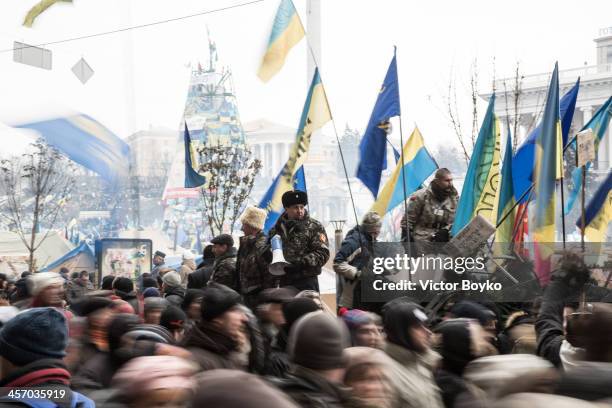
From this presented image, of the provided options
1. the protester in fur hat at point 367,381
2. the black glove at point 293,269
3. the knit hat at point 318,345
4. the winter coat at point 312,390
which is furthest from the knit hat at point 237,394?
the black glove at point 293,269

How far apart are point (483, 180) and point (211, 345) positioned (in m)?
6.15

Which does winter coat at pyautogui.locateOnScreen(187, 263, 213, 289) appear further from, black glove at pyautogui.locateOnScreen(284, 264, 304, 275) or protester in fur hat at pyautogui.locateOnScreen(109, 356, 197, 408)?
protester in fur hat at pyautogui.locateOnScreen(109, 356, 197, 408)

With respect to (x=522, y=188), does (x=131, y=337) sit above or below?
below

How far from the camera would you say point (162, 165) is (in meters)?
25.4

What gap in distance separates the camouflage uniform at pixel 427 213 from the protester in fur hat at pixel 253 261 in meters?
1.84

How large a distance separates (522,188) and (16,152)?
545 centimetres

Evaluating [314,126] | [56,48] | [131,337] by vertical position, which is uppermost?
[56,48]

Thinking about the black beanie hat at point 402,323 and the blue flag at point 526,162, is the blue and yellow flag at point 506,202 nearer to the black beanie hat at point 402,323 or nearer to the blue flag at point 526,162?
the blue flag at point 526,162

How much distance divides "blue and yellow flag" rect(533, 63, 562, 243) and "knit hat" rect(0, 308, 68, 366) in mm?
5653

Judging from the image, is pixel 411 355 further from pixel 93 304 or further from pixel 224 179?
pixel 224 179

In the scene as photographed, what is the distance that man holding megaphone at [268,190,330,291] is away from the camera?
732 centimetres

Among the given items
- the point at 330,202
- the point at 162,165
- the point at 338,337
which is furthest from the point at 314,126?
the point at 330,202

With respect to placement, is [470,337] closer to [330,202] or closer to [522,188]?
[522,188]

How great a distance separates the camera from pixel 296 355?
3398 millimetres
